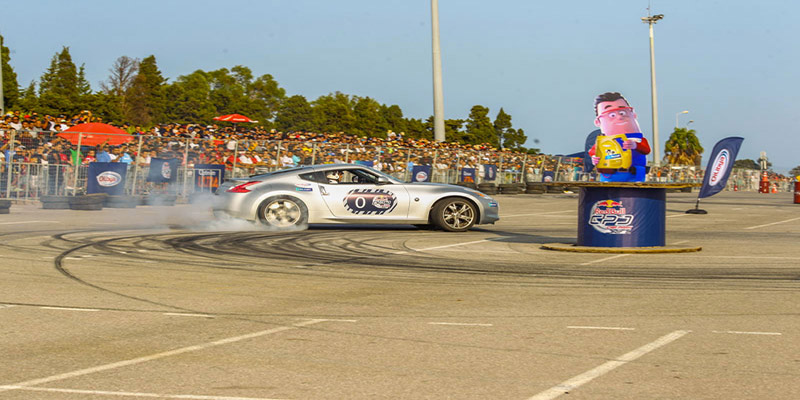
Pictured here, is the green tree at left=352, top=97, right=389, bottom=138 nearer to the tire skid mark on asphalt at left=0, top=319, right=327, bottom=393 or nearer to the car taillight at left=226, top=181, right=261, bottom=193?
the car taillight at left=226, top=181, right=261, bottom=193

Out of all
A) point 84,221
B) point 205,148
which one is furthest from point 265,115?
point 84,221

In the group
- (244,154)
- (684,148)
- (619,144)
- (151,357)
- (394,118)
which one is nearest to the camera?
(151,357)

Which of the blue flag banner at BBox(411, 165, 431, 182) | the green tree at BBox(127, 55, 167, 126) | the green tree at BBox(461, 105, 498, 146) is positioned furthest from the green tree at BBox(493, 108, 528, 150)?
the blue flag banner at BBox(411, 165, 431, 182)

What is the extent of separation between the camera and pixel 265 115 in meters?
92.4

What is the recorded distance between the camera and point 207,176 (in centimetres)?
2922

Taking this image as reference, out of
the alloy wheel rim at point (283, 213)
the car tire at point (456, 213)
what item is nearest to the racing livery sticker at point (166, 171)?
the alloy wheel rim at point (283, 213)

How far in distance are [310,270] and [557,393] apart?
6.00m

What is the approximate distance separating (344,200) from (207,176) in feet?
45.4

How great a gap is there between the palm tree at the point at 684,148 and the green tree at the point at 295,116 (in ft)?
143

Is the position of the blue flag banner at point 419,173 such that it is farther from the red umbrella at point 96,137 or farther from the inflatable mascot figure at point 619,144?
the inflatable mascot figure at point 619,144

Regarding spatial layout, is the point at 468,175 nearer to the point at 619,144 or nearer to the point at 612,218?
the point at 619,144

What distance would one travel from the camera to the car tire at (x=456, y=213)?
16688 mm

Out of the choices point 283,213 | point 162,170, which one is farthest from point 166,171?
point 283,213

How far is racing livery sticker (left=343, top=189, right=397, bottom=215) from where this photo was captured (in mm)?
16406
